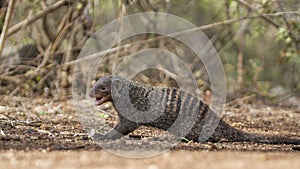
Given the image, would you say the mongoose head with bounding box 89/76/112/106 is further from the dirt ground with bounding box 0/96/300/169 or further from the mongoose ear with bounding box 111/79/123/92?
the dirt ground with bounding box 0/96/300/169

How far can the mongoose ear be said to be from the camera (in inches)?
236

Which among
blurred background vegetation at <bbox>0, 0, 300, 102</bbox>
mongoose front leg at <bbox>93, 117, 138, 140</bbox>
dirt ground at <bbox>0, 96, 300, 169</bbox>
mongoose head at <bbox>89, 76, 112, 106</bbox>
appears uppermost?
blurred background vegetation at <bbox>0, 0, 300, 102</bbox>

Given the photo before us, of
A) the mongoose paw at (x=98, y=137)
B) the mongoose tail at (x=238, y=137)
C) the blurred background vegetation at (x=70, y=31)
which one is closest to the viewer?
the mongoose paw at (x=98, y=137)

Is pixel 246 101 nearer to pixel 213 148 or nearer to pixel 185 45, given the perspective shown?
pixel 185 45

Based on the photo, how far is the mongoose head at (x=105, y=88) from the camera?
598 centimetres

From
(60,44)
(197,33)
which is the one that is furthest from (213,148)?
(197,33)

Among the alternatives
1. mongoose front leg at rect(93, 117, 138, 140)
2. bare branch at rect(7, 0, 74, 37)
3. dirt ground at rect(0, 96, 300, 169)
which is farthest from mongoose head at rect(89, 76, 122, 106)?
bare branch at rect(7, 0, 74, 37)

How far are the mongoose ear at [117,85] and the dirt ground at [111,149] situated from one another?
0.52 meters

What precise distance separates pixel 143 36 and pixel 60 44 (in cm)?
176

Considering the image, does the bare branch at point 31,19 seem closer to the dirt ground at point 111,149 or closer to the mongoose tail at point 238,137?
the dirt ground at point 111,149

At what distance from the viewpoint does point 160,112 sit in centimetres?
591

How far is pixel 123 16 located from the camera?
9.34 meters

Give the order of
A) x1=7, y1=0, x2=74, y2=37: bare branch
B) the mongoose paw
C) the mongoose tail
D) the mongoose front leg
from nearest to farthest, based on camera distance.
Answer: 1. the mongoose paw
2. the mongoose front leg
3. the mongoose tail
4. x1=7, y1=0, x2=74, y2=37: bare branch

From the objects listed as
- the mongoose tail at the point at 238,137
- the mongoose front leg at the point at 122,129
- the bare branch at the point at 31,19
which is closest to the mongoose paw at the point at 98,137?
the mongoose front leg at the point at 122,129
